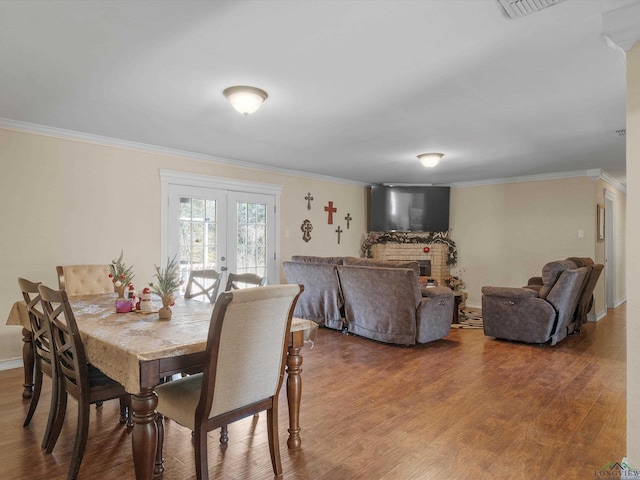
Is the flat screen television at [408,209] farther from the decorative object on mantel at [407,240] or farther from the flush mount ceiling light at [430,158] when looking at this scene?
the flush mount ceiling light at [430,158]

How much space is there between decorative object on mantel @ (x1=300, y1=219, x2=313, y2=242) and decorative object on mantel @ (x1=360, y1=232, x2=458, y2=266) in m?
1.48

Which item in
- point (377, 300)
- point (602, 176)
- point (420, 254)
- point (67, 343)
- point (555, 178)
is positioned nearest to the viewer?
point (67, 343)

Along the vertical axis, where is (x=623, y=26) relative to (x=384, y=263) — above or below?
above

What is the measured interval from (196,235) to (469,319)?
13.8 ft

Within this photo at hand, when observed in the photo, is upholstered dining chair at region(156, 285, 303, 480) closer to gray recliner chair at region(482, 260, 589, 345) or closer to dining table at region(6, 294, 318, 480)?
dining table at region(6, 294, 318, 480)

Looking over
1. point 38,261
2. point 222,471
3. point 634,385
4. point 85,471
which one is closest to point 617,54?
point 634,385

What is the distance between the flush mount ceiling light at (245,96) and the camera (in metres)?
3.01

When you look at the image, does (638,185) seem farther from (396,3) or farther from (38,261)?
(38,261)

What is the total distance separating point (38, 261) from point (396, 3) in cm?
403

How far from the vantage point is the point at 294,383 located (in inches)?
91.6

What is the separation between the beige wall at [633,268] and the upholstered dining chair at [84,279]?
4014 millimetres

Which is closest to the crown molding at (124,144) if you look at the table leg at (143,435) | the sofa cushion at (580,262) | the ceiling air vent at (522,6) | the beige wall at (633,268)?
the table leg at (143,435)

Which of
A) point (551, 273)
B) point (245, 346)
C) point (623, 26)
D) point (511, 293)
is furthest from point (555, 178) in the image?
point (245, 346)

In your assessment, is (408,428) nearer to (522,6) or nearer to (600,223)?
(522,6)
